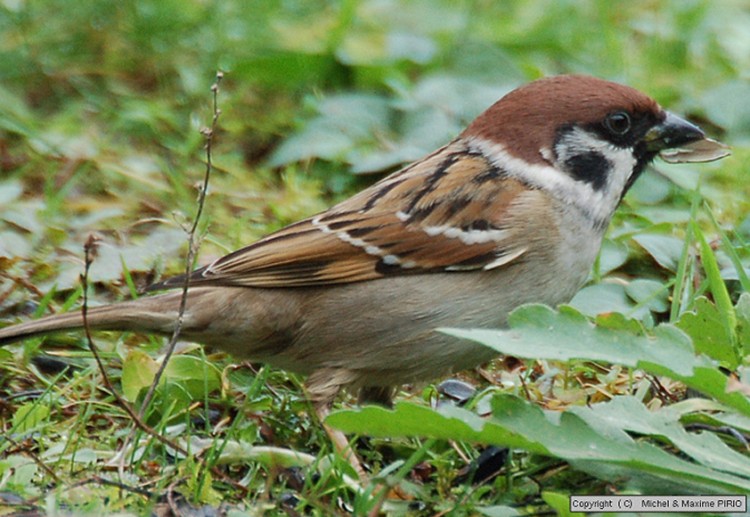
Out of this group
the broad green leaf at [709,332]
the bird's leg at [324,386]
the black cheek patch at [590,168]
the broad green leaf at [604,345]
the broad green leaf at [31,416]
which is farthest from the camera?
the black cheek patch at [590,168]

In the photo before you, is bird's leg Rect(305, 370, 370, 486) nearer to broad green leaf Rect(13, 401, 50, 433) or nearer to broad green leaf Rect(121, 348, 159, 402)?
broad green leaf Rect(121, 348, 159, 402)

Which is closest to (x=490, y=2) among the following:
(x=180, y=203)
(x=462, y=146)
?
(x=180, y=203)

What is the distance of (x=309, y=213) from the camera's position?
15.8 ft

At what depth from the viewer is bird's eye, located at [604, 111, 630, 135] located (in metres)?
3.68

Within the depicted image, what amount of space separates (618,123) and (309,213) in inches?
58.8

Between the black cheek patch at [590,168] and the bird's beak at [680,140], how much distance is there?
6.9 inches

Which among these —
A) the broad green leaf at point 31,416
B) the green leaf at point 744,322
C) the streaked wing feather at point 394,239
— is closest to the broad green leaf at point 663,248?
the streaked wing feather at point 394,239

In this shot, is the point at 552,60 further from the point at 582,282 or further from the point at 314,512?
the point at 314,512

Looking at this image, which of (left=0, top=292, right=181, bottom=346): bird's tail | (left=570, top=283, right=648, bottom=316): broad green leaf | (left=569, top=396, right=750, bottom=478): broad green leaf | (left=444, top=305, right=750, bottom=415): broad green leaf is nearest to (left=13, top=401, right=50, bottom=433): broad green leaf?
(left=0, top=292, right=181, bottom=346): bird's tail

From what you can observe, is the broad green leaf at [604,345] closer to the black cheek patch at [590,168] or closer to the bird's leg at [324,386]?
the bird's leg at [324,386]

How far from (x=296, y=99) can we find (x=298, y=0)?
61 centimetres

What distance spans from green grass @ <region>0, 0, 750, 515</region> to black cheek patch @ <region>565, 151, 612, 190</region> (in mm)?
326

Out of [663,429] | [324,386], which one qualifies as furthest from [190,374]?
[663,429]

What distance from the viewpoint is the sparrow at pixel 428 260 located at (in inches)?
134
